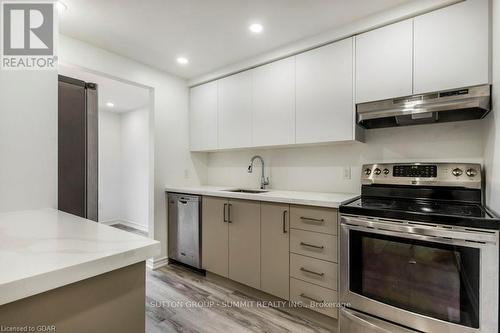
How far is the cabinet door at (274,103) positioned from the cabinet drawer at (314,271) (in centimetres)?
108

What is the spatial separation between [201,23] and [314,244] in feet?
6.62

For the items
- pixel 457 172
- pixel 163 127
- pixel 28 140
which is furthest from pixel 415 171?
pixel 163 127

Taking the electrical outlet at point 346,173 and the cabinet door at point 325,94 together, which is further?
the electrical outlet at point 346,173

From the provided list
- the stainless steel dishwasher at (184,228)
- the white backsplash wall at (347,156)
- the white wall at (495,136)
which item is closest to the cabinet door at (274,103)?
the white backsplash wall at (347,156)

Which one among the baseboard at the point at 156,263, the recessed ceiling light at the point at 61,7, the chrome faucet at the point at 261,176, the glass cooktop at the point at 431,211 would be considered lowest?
the baseboard at the point at 156,263

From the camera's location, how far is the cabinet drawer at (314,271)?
5.90 ft

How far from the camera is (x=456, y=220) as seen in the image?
1.30 m

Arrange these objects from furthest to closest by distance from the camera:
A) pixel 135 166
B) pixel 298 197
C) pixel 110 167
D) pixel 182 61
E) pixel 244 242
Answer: pixel 110 167, pixel 135 166, pixel 182 61, pixel 244 242, pixel 298 197

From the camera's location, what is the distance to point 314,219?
6.19 ft

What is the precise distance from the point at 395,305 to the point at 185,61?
9.47ft

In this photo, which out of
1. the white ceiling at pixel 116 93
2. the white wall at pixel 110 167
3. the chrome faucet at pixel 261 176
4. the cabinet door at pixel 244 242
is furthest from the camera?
the white wall at pixel 110 167

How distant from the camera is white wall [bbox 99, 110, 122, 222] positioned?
4.92 metres

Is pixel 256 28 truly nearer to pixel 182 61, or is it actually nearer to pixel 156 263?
pixel 182 61

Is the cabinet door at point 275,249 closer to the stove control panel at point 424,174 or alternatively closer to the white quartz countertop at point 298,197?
the white quartz countertop at point 298,197
